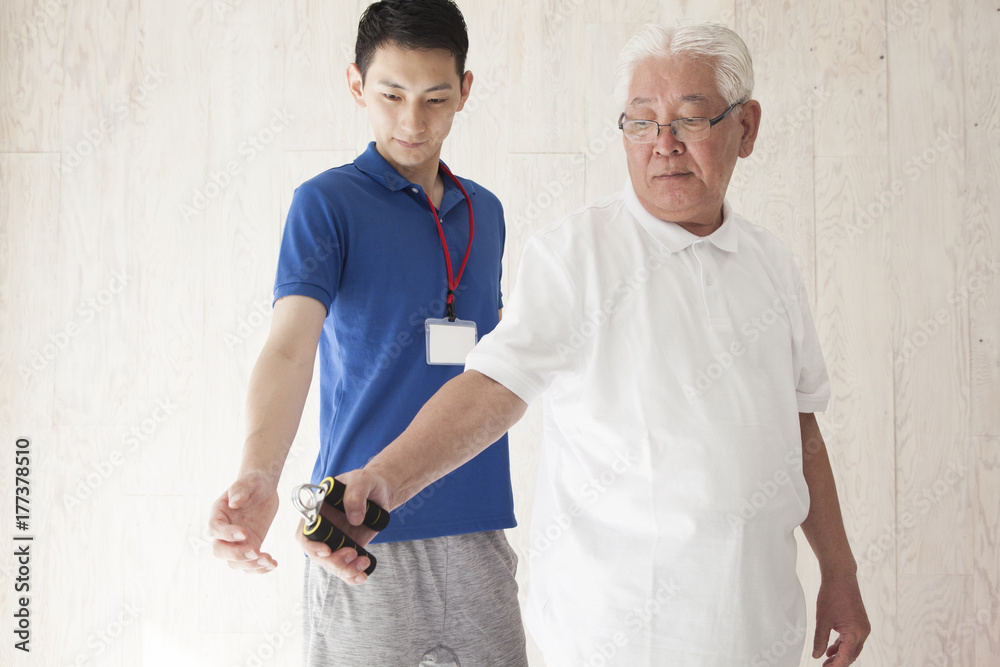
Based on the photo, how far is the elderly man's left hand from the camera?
1173mm

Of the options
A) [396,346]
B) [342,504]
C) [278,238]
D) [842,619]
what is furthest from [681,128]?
[278,238]

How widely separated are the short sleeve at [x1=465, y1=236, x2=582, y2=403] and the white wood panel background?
1.34 metres

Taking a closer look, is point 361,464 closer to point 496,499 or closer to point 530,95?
point 496,499

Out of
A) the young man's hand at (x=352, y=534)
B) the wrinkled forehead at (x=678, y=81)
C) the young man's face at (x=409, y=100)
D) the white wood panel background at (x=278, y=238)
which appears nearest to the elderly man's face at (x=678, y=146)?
the wrinkled forehead at (x=678, y=81)

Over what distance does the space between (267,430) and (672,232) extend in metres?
0.66

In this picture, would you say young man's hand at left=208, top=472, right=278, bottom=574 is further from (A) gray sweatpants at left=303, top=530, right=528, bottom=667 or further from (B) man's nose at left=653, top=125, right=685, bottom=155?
(B) man's nose at left=653, top=125, right=685, bottom=155

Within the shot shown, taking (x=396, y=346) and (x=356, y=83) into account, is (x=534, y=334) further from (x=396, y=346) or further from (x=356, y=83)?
(x=356, y=83)

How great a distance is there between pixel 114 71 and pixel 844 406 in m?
2.66

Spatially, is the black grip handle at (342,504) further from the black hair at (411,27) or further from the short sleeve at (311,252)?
the black hair at (411,27)

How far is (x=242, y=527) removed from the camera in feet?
2.55

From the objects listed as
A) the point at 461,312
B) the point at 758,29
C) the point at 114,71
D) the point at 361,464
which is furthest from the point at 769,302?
the point at 114,71

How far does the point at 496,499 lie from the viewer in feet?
4.06

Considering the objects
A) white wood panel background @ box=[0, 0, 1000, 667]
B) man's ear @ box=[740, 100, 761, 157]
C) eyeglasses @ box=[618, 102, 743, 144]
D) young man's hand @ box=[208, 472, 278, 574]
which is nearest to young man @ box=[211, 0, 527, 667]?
A: young man's hand @ box=[208, 472, 278, 574]

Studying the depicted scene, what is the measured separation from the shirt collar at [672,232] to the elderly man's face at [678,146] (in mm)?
17
